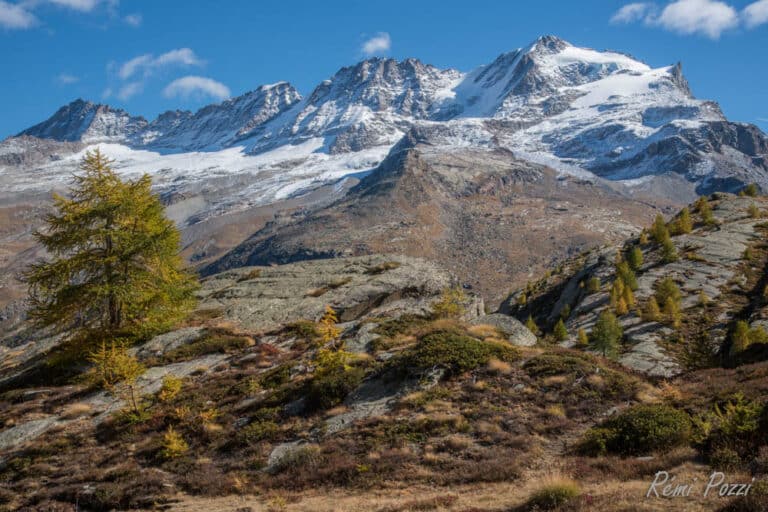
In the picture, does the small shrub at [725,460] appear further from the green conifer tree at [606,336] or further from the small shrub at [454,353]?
the green conifer tree at [606,336]

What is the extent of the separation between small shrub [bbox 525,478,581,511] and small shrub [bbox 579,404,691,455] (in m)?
3.25

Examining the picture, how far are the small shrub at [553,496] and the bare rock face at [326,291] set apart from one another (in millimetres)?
17909

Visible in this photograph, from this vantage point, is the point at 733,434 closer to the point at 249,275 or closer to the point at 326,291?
the point at 326,291

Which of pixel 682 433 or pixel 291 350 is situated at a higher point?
pixel 291 350

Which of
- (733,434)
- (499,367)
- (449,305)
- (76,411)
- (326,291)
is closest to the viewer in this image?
(733,434)

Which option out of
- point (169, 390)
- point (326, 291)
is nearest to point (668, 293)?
point (326, 291)

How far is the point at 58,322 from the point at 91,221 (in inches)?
222

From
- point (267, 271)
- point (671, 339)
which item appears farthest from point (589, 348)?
point (267, 271)

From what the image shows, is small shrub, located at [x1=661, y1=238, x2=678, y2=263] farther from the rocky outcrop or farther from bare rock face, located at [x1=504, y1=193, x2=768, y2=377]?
the rocky outcrop

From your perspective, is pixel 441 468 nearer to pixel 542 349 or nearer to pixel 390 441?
pixel 390 441

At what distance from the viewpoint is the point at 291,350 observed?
26.0 meters

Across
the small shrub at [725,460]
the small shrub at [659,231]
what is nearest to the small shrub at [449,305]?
the small shrub at [725,460]

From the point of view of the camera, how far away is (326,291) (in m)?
34.4

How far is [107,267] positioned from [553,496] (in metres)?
23.7
